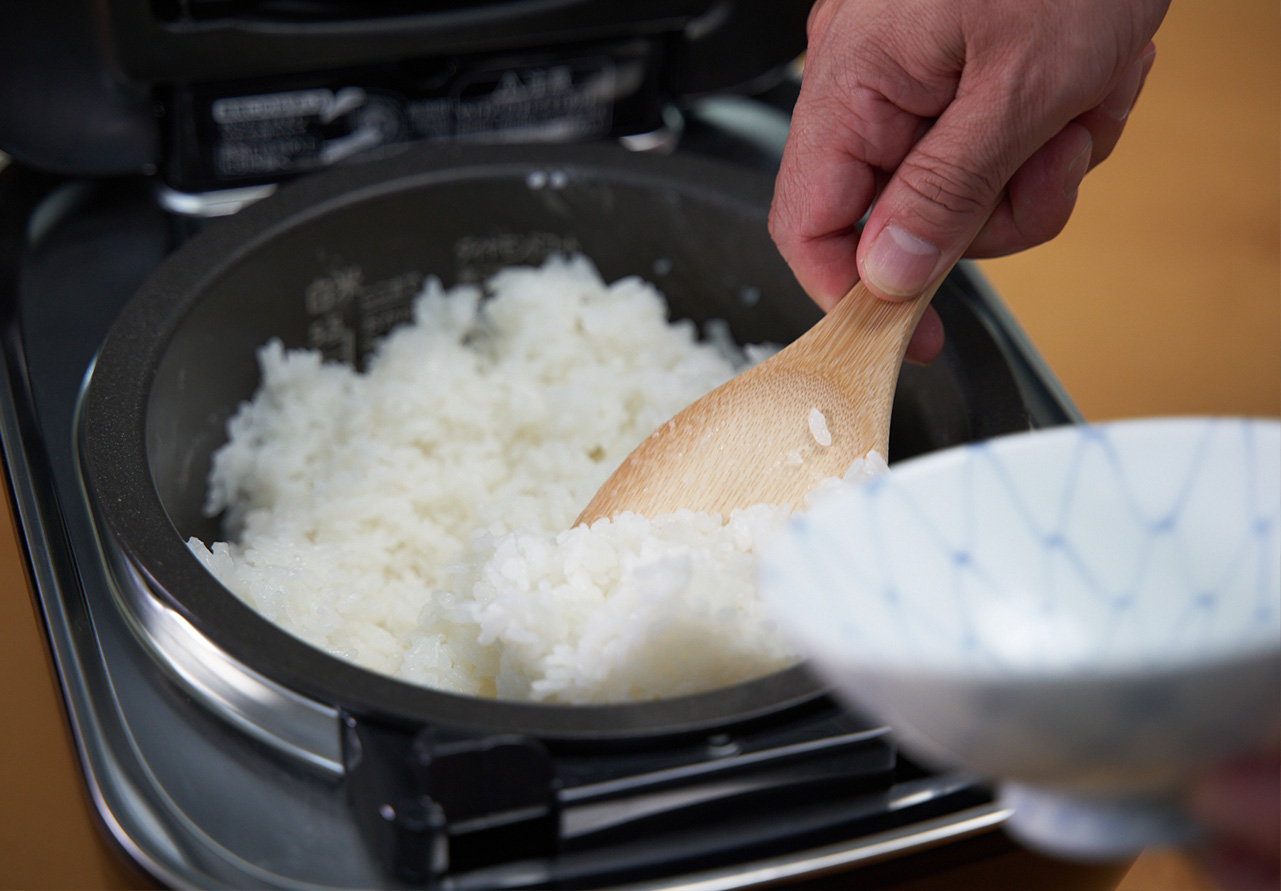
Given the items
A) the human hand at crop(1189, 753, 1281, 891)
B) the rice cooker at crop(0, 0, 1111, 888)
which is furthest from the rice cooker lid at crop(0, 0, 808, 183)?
the human hand at crop(1189, 753, 1281, 891)

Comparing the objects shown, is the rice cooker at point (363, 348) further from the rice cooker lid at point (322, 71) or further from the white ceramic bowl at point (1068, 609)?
the white ceramic bowl at point (1068, 609)

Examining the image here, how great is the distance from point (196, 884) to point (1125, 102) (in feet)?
3.20

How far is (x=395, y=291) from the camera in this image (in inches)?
45.9

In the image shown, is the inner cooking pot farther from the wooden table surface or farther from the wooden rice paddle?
the wooden table surface

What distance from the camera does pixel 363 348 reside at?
3.86ft

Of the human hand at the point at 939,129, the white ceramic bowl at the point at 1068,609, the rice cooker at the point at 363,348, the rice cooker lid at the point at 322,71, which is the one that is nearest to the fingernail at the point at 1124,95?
the human hand at the point at 939,129

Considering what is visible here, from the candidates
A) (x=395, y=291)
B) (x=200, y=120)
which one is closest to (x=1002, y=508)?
(x=395, y=291)

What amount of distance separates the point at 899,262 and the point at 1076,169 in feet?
0.89

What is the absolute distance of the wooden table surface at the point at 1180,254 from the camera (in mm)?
1464

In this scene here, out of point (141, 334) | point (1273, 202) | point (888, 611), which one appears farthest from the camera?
point (1273, 202)

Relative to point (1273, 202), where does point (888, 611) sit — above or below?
above

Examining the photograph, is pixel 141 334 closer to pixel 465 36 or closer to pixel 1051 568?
pixel 465 36

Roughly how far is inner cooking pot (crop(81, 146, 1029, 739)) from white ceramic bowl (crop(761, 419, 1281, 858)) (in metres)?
0.19

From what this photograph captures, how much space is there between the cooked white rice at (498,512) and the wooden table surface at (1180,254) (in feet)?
1.84
